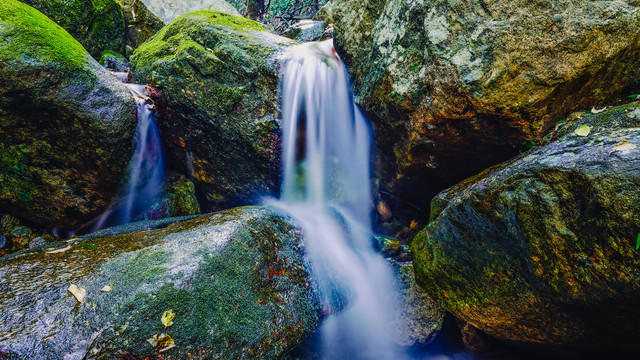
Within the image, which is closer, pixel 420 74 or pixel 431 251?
pixel 431 251

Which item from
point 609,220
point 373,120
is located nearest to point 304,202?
point 373,120

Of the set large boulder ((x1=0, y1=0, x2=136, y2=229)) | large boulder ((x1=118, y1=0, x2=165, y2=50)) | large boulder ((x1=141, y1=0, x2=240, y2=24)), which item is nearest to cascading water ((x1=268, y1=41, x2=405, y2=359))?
large boulder ((x1=0, y1=0, x2=136, y2=229))

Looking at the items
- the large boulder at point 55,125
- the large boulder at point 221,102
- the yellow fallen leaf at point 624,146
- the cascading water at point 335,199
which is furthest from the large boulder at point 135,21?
the yellow fallen leaf at point 624,146

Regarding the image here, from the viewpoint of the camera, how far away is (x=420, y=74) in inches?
136

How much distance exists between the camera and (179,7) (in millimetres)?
11875

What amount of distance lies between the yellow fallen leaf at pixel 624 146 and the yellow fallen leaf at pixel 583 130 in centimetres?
45

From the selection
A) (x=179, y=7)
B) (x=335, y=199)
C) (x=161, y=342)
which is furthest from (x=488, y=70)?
(x=179, y=7)

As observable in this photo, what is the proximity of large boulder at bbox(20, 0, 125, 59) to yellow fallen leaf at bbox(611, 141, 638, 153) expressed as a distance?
34.8ft

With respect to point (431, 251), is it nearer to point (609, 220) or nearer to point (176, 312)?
point (609, 220)

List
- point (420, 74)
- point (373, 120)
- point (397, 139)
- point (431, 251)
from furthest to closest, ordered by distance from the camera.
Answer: point (373, 120), point (397, 139), point (420, 74), point (431, 251)

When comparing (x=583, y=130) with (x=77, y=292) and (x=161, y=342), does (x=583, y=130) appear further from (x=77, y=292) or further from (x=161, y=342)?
(x=77, y=292)

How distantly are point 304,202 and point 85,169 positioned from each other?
3969 millimetres

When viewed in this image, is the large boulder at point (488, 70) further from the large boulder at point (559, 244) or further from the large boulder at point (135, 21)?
the large boulder at point (135, 21)

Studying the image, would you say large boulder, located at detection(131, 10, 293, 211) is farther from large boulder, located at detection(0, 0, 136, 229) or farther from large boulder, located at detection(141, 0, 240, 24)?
large boulder, located at detection(141, 0, 240, 24)
